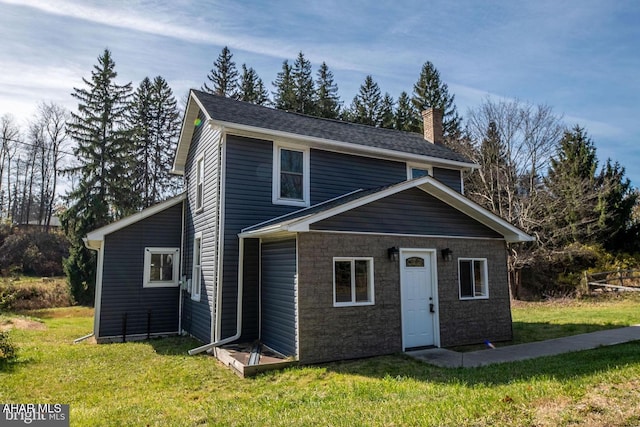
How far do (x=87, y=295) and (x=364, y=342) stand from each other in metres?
21.0

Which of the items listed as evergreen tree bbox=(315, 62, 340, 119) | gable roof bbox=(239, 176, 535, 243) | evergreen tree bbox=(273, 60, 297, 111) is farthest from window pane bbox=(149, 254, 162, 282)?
evergreen tree bbox=(315, 62, 340, 119)

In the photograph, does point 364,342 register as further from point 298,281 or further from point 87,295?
point 87,295

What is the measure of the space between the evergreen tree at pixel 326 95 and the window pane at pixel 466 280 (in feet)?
79.6

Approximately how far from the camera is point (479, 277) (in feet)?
33.9

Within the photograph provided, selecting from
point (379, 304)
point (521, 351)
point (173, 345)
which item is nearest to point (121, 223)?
point (173, 345)

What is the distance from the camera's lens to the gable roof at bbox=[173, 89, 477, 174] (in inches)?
407

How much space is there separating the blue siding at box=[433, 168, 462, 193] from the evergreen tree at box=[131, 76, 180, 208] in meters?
23.8

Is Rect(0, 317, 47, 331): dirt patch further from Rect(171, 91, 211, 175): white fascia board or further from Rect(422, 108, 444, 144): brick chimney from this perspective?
Rect(422, 108, 444, 144): brick chimney

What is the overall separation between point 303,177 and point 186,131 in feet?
16.1

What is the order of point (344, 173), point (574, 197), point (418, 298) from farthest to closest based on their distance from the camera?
point (574, 197), point (344, 173), point (418, 298)

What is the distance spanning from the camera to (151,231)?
41.8 ft

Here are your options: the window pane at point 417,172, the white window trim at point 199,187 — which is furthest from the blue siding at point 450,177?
the white window trim at point 199,187

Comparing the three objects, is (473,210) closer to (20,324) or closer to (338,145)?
(338,145)

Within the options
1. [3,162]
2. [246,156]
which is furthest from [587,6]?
[3,162]
